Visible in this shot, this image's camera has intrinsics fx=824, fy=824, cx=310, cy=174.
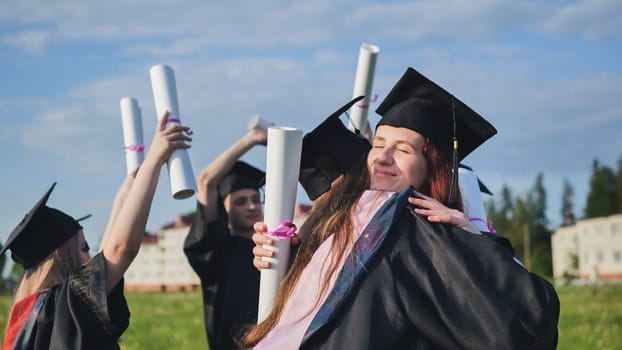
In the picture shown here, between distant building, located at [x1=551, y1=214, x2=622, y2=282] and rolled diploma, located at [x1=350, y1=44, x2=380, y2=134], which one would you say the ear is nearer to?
rolled diploma, located at [x1=350, y1=44, x2=380, y2=134]

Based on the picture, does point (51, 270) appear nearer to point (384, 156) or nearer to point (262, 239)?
point (262, 239)

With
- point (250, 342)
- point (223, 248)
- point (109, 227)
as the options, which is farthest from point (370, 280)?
point (223, 248)

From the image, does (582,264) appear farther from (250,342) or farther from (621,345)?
(250,342)

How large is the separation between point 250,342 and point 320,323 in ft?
1.28

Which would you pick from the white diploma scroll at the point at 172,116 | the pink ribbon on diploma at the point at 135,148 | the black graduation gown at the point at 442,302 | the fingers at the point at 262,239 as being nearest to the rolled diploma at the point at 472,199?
Answer: the black graduation gown at the point at 442,302

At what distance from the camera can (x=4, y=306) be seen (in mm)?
20766

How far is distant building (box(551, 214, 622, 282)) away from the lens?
81.8m

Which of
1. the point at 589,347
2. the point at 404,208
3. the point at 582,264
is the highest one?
the point at 404,208

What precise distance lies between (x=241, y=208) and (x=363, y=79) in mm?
1813

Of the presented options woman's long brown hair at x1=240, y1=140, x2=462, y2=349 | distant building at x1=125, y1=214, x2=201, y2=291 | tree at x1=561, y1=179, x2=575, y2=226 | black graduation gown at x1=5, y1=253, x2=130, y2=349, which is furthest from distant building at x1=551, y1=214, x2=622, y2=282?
woman's long brown hair at x1=240, y1=140, x2=462, y2=349

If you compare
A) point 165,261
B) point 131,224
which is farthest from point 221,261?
point 165,261

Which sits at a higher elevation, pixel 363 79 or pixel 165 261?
pixel 363 79

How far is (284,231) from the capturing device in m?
3.56

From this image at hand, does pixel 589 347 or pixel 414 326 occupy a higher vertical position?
pixel 414 326
